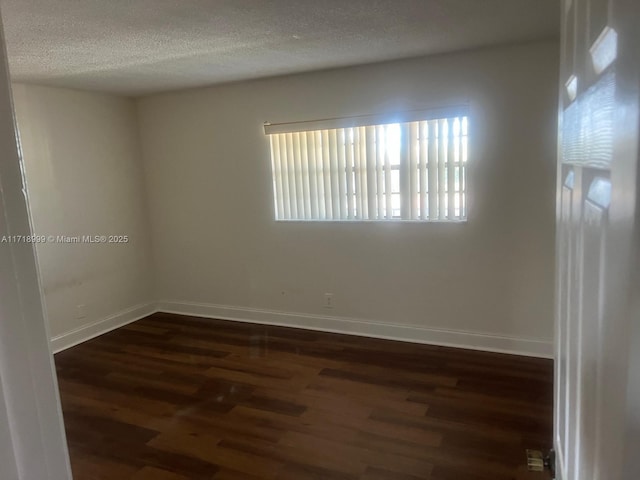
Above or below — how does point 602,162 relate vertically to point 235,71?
below

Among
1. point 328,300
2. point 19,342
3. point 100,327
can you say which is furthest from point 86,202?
point 19,342

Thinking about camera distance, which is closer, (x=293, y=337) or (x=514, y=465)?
(x=514, y=465)

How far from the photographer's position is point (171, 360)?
3625 millimetres

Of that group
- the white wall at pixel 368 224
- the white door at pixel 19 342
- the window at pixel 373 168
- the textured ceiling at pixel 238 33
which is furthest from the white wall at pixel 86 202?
the white door at pixel 19 342

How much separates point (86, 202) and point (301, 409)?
2812 millimetres

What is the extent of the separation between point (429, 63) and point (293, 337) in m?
2.50

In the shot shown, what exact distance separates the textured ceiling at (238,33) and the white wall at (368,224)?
0.85ft

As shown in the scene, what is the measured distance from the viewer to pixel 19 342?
0.61m

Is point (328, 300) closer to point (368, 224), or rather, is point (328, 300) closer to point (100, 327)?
point (368, 224)

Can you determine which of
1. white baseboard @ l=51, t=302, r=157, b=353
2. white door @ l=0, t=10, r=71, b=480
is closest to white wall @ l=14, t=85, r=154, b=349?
white baseboard @ l=51, t=302, r=157, b=353

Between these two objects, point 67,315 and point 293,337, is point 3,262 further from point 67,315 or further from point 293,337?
point 67,315

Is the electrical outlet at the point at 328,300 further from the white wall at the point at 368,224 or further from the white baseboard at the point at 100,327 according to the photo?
the white baseboard at the point at 100,327

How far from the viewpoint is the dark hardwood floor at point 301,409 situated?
2.28m

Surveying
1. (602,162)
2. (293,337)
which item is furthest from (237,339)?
(602,162)
